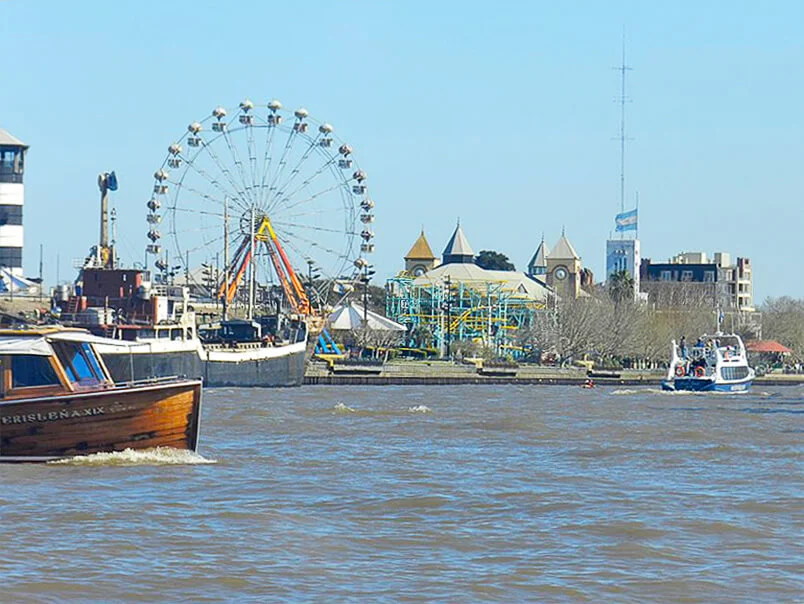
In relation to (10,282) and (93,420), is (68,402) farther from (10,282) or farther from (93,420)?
(10,282)

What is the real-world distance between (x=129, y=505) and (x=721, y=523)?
8.61 m

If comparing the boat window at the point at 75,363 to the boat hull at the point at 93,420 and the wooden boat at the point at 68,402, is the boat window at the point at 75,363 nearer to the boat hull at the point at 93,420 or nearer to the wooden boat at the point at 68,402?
the wooden boat at the point at 68,402

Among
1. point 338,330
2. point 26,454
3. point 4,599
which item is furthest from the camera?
point 338,330

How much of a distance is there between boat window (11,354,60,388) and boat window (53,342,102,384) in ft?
1.04

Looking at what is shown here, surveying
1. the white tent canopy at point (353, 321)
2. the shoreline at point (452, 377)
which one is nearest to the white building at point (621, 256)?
the white tent canopy at point (353, 321)

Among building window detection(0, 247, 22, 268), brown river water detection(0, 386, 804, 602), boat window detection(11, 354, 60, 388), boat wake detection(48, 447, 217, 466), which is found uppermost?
building window detection(0, 247, 22, 268)

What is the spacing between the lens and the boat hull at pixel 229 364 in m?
73.6

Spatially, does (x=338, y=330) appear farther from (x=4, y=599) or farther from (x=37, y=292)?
(x=4, y=599)

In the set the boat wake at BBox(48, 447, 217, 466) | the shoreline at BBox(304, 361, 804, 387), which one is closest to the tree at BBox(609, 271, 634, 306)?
the shoreline at BBox(304, 361, 804, 387)

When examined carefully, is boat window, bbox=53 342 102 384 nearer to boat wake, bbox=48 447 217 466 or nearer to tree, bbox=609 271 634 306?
boat wake, bbox=48 447 217 466

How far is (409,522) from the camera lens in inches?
945

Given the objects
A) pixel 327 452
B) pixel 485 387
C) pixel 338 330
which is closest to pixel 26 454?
pixel 327 452

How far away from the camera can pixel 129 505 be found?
2472 centimetres

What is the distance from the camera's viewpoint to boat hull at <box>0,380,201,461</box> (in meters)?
27.8
